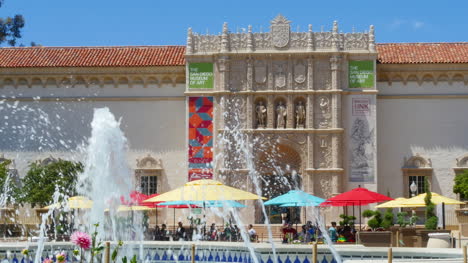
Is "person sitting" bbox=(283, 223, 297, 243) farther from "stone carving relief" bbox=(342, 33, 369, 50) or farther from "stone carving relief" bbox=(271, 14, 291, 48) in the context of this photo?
"stone carving relief" bbox=(342, 33, 369, 50)

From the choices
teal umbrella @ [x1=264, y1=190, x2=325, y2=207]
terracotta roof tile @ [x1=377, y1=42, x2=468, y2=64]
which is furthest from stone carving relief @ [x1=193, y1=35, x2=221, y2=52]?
teal umbrella @ [x1=264, y1=190, x2=325, y2=207]

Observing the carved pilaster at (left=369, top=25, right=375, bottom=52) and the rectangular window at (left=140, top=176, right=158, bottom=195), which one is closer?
the carved pilaster at (left=369, top=25, right=375, bottom=52)

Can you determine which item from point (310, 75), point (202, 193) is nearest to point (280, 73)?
point (310, 75)

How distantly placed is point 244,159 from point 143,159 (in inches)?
207

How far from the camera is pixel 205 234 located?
35.3 metres

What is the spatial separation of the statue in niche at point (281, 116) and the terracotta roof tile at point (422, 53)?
18.2 ft

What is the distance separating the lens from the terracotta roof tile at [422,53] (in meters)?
43.2

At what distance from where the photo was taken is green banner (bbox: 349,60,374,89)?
42156mm

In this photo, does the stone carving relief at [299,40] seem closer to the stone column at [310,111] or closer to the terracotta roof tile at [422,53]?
the stone column at [310,111]

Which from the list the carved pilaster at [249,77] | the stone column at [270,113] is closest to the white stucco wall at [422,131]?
the stone column at [270,113]

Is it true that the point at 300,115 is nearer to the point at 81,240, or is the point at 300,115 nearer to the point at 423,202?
the point at 423,202

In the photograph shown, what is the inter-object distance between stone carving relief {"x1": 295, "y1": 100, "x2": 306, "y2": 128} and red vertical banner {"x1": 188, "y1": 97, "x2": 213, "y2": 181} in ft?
14.1

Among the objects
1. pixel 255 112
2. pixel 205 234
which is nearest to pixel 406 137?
pixel 255 112

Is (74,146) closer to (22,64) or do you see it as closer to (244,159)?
(22,64)
